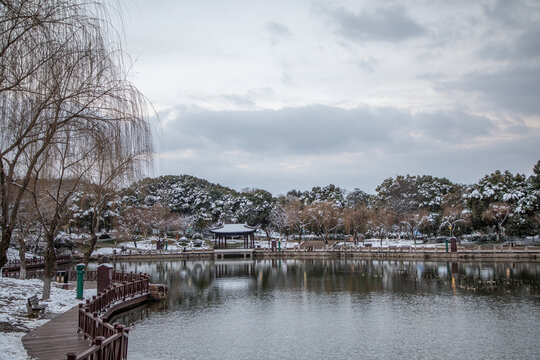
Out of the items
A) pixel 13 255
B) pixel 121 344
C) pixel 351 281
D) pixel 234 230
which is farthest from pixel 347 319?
pixel 234 230

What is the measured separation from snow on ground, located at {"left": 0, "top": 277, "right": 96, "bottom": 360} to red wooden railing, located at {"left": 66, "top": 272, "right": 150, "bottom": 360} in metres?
1.40

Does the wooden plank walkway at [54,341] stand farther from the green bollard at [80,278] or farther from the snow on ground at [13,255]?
the snow on ground at [13,255]

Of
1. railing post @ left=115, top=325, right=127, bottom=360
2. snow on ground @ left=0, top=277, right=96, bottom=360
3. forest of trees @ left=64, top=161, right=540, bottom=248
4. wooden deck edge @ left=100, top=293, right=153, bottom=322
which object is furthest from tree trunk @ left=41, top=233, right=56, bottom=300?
forest of trees @ left=64, top=161, right=540, bottom=248

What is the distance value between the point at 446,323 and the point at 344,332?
14.2 ft

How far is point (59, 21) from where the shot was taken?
31.7ft

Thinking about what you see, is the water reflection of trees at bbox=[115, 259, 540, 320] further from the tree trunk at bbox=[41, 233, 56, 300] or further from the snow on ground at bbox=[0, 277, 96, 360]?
the tree trunk at bbox=[41, 233, 56, 300]

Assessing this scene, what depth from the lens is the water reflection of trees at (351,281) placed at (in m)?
27.3

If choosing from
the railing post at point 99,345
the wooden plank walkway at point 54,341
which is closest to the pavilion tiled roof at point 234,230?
→ the wooden plank walkway at point 54,341

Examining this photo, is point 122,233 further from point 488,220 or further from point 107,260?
point 488,220

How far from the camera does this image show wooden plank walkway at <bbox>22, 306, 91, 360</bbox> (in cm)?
1149

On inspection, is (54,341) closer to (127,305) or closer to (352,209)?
(127,305)

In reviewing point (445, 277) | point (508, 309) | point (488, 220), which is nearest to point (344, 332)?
point (508, 309)

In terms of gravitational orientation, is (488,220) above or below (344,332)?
above

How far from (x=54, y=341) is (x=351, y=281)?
23552mm
